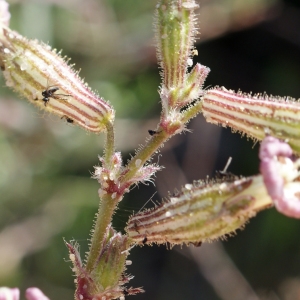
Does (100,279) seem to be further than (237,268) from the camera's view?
No

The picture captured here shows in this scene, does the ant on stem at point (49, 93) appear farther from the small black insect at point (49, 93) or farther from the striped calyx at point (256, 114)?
the striped calyx at point (256, 114)

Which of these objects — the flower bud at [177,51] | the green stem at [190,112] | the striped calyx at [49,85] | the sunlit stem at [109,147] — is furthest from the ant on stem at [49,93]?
the green stem at [190,112]

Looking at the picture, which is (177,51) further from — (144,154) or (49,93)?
(49,93)

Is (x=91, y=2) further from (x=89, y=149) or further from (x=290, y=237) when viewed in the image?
(x=290, y=237)

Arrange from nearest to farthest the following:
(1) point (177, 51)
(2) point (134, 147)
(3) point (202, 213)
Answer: (3) point (202, 213)
(1) point (177, 51)
(2) point (134, 147)

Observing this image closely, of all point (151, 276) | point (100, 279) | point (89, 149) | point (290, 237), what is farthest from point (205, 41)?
point (100, 279)

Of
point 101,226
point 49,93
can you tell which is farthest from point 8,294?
point 49,93
